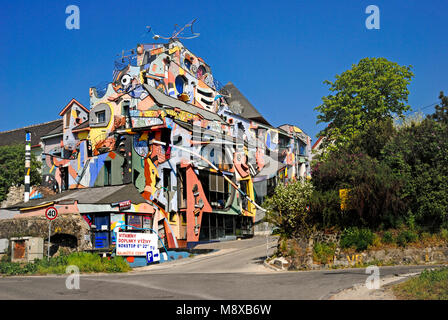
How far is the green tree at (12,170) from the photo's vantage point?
150 feet

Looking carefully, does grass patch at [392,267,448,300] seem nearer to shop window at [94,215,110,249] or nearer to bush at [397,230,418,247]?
bush at [397,230,418,247]

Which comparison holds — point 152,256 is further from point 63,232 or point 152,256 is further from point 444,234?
point 444,234

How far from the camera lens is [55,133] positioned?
159 feet

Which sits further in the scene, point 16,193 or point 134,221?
point 16,193

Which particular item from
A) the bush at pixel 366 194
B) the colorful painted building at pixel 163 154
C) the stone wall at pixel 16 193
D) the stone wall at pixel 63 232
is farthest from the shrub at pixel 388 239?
the stone wall at pixel 16 193

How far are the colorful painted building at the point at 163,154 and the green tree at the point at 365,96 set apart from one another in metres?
8.37

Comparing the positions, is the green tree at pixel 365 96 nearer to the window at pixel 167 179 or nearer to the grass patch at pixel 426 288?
the window at pixel 167 179

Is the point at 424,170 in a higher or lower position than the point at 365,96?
lower

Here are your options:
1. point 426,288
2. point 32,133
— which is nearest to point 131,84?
point 32,133

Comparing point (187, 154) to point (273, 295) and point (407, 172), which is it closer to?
point (407, 172)

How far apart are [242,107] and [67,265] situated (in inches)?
1469

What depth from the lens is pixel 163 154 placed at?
3725 centimetres

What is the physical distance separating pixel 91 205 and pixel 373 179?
18531mm
